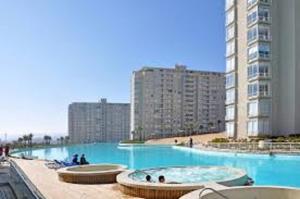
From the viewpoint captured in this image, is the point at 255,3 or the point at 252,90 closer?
the point at 252,90

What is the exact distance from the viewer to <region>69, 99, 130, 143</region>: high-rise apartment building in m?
92.9

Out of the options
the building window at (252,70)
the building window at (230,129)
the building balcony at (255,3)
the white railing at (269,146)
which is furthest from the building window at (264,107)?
the building balcony at (255,3)

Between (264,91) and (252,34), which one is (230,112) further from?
(252,34)

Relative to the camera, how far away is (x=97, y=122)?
9431 centimetres

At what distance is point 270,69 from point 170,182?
3179 centimetres

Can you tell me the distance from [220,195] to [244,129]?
116 feet

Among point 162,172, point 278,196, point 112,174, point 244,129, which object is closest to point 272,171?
point 162,172

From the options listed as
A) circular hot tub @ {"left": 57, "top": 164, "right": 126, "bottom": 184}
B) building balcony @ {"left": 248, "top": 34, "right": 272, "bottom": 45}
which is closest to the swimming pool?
circular hot tub @ {"left": 57, "top": 164, "right": 126, "bottom": 184}

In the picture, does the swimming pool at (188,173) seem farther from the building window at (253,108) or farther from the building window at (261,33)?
the building window at (261,33)

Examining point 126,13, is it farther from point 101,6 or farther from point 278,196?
point 278,196

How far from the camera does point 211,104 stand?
91.8 metres

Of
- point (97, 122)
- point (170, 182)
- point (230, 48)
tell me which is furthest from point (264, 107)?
point (97, 122)

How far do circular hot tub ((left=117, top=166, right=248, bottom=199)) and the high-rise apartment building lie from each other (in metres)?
78.3

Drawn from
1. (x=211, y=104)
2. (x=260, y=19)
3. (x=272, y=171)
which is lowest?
(x=272, y=171)
